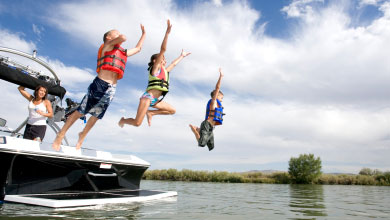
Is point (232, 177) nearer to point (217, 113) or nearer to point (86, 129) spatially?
point (217, 113)

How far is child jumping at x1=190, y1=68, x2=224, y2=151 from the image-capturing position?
679cm

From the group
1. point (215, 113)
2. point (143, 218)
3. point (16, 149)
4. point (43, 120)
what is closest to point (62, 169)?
point (16, 149)

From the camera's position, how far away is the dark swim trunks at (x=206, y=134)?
6773mm

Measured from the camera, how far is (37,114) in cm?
609

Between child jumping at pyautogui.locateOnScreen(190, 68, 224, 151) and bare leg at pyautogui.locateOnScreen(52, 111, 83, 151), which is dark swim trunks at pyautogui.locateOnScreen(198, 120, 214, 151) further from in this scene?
bare leg at pyautogui.locateOnScreen(52, 111, 83, 151)

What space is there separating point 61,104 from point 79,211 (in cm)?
389

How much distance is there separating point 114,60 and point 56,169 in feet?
7.59

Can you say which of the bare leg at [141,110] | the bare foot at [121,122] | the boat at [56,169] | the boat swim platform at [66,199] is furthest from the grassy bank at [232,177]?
the bare leg at [141,110]

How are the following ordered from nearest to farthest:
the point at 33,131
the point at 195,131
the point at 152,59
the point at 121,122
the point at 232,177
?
the point at 152,59 < the point at 121,122 < the point at 33,131 < the point at 195,131 < the point at 232,177

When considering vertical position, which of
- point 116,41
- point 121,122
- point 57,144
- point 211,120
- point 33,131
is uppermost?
point 116,41

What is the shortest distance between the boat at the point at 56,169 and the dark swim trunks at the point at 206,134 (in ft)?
5.41

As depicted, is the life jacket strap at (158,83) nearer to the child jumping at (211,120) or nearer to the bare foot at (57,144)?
the child jumping at (211,120)

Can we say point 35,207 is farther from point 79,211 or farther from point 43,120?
point 43,120

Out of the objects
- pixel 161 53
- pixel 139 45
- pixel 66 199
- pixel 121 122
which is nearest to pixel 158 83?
pixel 161 53
